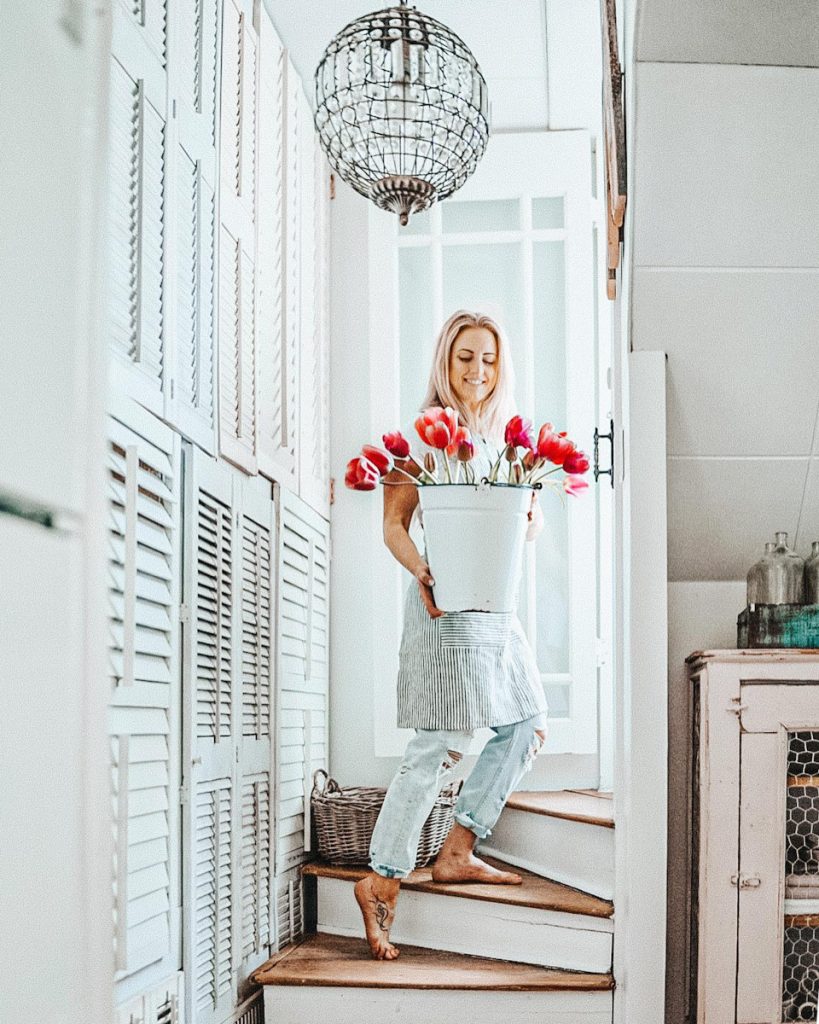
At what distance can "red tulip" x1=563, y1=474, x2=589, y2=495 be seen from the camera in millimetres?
2645

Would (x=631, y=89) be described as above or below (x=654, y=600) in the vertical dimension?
above

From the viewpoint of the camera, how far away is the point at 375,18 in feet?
7.70

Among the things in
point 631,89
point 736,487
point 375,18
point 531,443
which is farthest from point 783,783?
point 375,18

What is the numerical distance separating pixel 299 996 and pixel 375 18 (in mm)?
2036

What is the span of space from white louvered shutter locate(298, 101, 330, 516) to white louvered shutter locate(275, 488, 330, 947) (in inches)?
5.3

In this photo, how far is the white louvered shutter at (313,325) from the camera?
3.24m

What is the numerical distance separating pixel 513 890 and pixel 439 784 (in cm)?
33

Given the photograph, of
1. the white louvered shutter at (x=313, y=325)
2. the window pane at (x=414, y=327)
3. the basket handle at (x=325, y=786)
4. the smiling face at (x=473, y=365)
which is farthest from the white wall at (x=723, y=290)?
the window pane at (x=414, y=327)

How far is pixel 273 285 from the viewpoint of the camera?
115 inches

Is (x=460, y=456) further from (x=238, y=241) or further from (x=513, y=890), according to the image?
(x=513, y=890)

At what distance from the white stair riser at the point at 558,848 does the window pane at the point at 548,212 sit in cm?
173

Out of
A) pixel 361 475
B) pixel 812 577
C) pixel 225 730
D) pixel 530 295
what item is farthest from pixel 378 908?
pixel 530 295

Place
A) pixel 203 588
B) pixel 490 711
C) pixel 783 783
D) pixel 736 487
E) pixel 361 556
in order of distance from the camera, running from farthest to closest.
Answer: pixel 361 556, pixel 490 711, pixel 736 487, pixel 203 588, pixel 783 783

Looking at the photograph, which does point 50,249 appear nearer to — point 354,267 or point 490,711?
point 490,711
